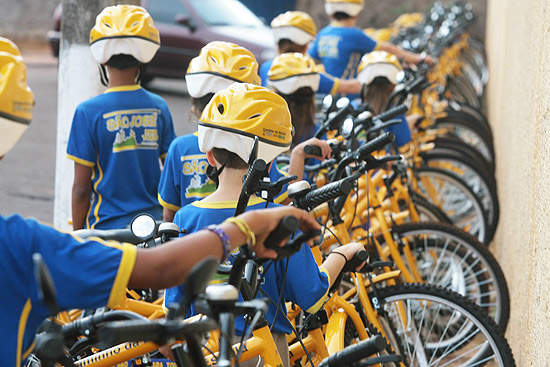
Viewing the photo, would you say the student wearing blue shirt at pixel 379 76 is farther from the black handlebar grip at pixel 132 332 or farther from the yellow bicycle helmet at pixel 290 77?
the black handlebar grip at pixel 132 332

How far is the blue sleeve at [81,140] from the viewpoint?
4.45 meters

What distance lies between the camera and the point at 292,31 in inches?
265

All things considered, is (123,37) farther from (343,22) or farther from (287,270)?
(343,22)

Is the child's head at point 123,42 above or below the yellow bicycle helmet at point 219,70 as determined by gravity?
above

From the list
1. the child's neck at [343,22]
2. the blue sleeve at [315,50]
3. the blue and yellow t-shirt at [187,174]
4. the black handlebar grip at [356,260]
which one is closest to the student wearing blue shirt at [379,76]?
the blue sleeve at [315,50]

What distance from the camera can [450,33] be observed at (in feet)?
37.3

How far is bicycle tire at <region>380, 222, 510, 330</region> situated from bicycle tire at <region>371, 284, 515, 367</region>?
49cm

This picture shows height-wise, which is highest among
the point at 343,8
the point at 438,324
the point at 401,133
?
the point at 343,8

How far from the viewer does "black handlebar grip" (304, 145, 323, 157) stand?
4035 millimetres

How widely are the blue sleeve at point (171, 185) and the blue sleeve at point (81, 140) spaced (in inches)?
20.0

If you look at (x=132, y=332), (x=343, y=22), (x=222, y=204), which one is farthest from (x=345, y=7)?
(x=132, y=332)

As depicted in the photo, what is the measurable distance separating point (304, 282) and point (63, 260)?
1109 mm

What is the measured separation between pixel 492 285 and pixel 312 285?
7.90ft

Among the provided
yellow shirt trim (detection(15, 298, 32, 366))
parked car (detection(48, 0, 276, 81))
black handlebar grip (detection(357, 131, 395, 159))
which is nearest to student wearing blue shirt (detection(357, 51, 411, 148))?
black handlebar grip (detection(357, 131, 395, 159))
